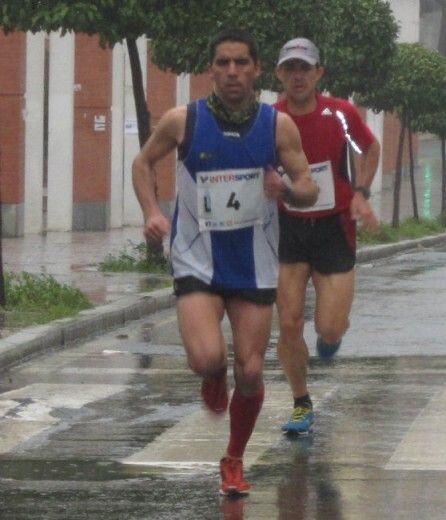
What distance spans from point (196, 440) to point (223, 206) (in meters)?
1.91

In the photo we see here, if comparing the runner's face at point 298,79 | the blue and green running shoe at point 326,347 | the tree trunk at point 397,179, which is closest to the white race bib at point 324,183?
the runner's face at point 298,79

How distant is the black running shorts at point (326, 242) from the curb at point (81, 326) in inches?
137

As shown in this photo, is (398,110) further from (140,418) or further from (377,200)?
(140,418)

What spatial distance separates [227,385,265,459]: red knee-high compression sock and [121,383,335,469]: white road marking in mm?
589

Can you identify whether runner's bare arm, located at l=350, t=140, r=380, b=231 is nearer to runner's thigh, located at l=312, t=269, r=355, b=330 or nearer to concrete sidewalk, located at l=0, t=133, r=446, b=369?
runner's thigh, located at l=312, t=269, r=355, b=330

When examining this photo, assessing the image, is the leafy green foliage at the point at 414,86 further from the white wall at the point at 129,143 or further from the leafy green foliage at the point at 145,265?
the leafy green foliage at the point at 145,265

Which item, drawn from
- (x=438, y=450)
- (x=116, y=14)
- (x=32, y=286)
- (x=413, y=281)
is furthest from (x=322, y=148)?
(x=413, y=281)

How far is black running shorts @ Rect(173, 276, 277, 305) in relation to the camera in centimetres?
768

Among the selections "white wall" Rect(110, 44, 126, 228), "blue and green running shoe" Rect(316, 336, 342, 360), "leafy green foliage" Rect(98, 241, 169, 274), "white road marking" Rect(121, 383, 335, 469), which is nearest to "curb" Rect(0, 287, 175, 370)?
"leafy green foliage" Rect(98, 241, 169, 274)

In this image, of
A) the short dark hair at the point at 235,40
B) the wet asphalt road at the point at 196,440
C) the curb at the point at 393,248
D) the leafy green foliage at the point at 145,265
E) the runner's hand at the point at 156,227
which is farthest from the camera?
the curb at the point at 393,248

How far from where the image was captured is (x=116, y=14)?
1859 centimetres

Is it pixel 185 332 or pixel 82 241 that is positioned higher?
pixel 185 332

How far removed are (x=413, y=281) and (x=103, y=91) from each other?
12.1m

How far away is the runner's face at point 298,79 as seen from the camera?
9.24 metres
